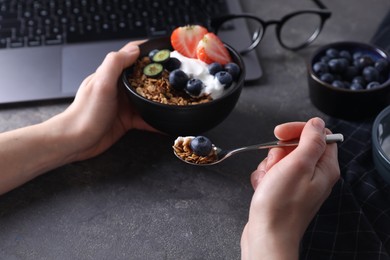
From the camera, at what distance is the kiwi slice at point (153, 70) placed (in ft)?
2.54

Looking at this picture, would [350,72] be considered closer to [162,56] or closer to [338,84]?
[338,84]

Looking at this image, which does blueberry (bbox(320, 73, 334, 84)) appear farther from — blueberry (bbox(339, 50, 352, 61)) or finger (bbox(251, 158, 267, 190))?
finger (bbox(251, 158, 267, 190))

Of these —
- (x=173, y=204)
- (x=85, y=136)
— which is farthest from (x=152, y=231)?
(x=85, y=136)

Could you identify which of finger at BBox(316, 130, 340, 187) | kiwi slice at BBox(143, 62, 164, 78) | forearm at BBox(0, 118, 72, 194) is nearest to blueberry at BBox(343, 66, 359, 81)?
finger at BBox(316, 130, 340, 187)

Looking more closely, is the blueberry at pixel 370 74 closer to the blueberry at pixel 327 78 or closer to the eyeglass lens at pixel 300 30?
the blueberry at pixel 327 78

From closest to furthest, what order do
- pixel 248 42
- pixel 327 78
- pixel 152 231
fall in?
1. pixel 152 231
2. pixel 327 78
3. pixel 248 42

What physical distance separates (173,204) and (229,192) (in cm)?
9

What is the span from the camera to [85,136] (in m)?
0.78

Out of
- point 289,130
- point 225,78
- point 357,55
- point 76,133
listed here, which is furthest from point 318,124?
point 76,133

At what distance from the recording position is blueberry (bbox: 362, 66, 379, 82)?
83 cm

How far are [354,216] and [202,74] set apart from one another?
0.31 meters

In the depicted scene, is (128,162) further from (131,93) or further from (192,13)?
(192,13)

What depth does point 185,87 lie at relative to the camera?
766mm

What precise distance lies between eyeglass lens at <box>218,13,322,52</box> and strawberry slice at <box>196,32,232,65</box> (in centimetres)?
→ 19
